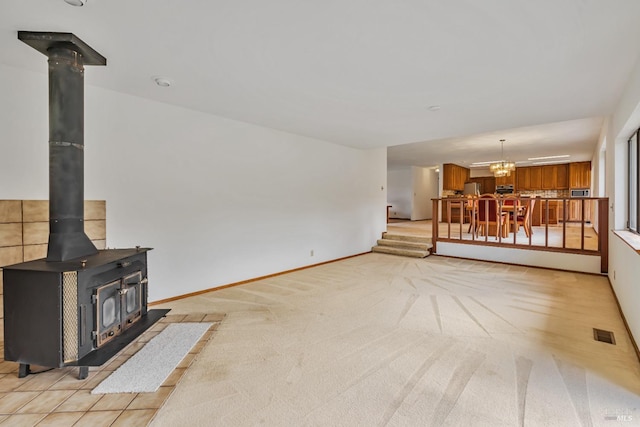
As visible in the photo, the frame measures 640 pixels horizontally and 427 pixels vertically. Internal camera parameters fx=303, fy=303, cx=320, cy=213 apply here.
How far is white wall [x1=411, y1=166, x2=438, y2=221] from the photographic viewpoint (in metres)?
12.1

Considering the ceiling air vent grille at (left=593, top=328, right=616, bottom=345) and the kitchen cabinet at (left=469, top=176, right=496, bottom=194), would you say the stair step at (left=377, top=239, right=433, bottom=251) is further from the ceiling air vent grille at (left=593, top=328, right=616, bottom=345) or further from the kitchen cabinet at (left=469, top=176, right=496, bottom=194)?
the kitchen cabinet at (left=469, top=176, right=496, bottom=194)

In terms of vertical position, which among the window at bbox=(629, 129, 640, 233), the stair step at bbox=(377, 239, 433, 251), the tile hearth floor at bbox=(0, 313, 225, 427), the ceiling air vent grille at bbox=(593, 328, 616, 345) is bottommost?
the tile hearth floor at bbox=(0, 313, 225, 427)

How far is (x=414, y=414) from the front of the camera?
1716 mm

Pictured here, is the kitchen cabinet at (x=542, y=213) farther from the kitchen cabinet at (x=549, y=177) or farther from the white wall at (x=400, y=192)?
the white wall at (x=400, y=192)

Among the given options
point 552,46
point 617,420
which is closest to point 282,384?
point 617,420

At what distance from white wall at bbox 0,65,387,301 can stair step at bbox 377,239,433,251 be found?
174cm

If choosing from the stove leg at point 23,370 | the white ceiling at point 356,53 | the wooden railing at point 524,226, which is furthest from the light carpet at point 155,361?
the wooden railing at point 524,226

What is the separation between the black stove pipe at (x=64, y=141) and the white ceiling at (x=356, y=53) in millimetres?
161

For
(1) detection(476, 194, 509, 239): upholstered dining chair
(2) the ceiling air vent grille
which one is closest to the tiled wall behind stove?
(2) the ceiling air vent grille

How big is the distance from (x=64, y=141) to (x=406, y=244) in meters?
6.17

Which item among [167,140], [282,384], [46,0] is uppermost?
[46,0]

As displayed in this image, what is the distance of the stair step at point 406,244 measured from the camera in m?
6.63

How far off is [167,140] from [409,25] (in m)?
2.95

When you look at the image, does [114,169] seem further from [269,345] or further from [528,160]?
[528,160]
